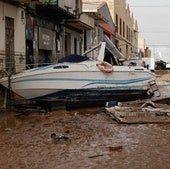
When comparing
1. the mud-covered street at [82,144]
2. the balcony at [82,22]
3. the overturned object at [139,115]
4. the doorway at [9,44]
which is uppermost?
the balcony at [82,22]

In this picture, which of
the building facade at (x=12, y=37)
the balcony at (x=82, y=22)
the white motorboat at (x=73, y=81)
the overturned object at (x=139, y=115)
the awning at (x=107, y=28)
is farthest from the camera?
the awning at (x=107, y=28)

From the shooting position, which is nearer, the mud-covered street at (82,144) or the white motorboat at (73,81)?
the mud-covered street at (82,144)

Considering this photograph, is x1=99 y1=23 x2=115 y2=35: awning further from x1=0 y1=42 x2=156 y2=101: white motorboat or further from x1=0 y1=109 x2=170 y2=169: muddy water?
x1=0 y1=109 x2=170 y2=169: muddy water

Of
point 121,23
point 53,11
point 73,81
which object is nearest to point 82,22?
point 53,11

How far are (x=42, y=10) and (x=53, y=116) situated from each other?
829 cm

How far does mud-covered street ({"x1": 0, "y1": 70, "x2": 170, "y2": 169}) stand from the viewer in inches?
290

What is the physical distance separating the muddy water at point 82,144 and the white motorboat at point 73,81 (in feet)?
4.52

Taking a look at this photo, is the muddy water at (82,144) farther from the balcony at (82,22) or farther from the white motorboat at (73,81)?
the balcony at (82,22)

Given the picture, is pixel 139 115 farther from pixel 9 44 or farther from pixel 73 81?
pixel 9 44

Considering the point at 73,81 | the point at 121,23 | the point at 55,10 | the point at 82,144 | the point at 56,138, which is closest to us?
the point at 82,144

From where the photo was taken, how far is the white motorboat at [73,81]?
1389 centimetres

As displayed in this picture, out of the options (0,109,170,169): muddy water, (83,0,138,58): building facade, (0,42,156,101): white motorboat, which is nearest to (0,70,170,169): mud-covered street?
(0,109,170,169): muddy water

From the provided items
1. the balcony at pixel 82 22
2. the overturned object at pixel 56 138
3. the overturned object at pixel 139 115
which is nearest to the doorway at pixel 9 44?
the overturned object at pixel 139 115

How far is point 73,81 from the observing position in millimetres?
14086
